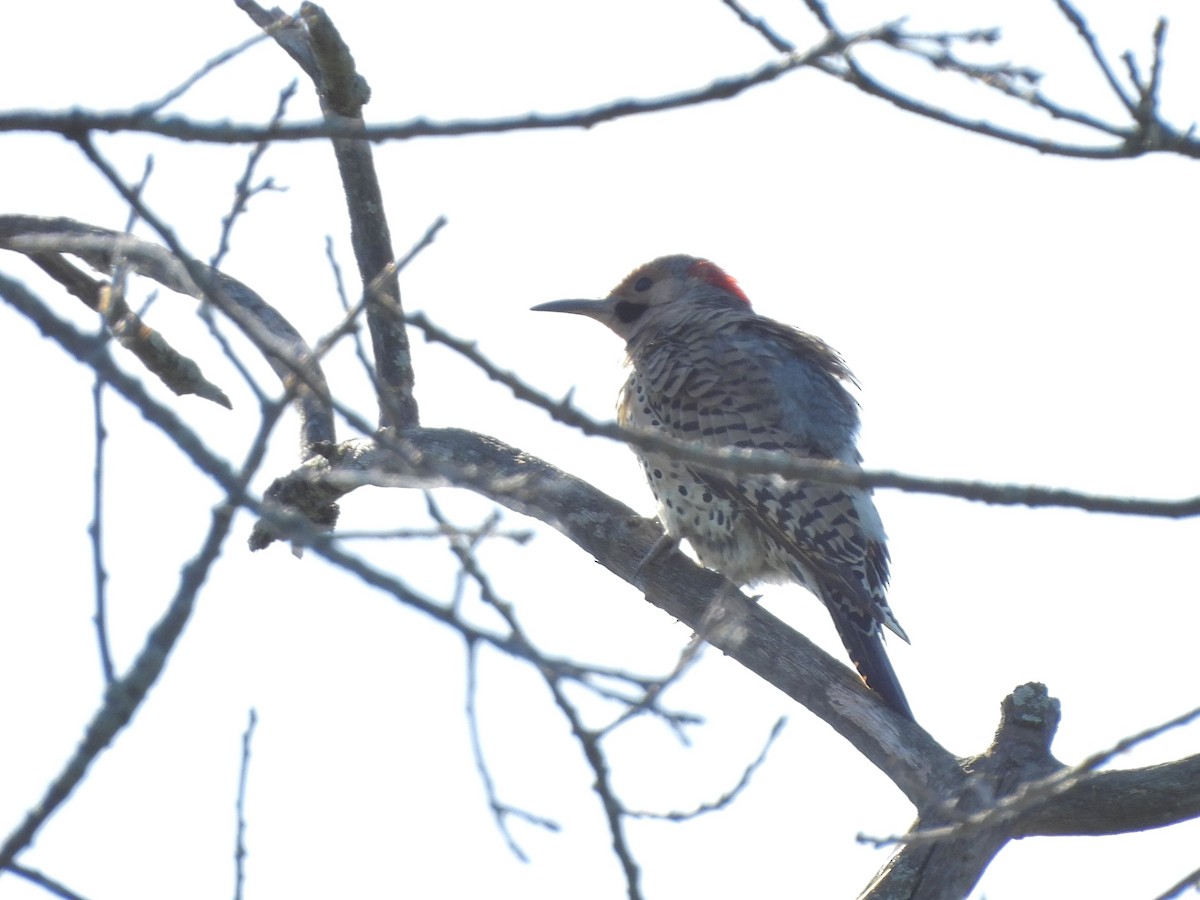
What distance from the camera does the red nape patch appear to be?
312 inches

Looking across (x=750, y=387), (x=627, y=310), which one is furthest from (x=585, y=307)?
(x=750, y=387)

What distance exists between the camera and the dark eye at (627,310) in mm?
7730

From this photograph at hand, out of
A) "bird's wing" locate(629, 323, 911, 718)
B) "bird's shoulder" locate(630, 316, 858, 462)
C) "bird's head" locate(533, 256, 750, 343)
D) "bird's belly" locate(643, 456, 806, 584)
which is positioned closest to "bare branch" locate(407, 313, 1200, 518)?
"bird's wing" locate(629, 323, 911, 718)

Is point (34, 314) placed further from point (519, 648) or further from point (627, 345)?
point (627, 345)

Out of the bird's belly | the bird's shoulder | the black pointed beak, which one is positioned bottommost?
the bird's belly

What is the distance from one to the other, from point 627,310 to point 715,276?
21.5 inches

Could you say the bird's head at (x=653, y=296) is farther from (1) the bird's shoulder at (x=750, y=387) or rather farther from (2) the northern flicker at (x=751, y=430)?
(1) the bird's shoulder at (x=750, y=387)

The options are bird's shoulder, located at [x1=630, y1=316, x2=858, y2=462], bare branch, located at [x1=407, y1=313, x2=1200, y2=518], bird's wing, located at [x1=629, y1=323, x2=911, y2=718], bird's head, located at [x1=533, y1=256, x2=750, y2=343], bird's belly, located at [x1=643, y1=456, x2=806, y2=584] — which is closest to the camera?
bare branch, located at [x1=407, y1=313, x2=1200, y2=518]

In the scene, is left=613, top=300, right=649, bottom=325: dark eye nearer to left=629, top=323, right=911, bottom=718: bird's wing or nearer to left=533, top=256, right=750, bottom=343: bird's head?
left=533, top=256, right=750, bottom=343: bird's head

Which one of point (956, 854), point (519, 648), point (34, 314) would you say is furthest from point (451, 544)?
point (956, 854)

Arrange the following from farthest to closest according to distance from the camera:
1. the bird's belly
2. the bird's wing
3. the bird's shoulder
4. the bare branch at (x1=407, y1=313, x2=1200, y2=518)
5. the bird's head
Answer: the bird's head, the bird's shoulder, the bird's belly, the bird's wing, the bare branch at (x1=407, y1=313, x2=1200, y2=518)

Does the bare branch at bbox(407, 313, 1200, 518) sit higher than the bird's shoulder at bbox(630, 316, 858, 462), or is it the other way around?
the bird's shoulder at bbox(630, 316, 858, 462)

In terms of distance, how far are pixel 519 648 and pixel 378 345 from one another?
350 centimetres

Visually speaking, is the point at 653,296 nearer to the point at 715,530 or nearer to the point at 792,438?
the point at 792,438
